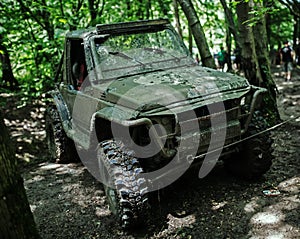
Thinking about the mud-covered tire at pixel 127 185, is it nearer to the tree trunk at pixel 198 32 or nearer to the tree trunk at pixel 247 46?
the tree trunk at pixel 198 32

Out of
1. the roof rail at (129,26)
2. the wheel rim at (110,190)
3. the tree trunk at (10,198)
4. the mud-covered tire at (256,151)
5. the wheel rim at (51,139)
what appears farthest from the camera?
the wheel rim at (51,139)

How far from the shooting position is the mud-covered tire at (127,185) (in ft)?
12.4

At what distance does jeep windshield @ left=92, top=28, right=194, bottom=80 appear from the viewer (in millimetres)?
4824

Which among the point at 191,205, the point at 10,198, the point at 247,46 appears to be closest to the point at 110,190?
the point at 191,205

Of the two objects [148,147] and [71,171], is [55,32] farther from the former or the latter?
[148,147]

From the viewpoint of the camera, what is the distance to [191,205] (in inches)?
173

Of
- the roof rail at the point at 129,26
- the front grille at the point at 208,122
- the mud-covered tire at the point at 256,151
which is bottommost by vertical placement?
the mud-covered tire at the point at 256,151

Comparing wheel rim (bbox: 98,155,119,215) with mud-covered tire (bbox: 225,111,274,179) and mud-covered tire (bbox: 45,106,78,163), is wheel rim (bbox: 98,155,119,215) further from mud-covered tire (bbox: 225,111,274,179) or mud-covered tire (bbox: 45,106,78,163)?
mud-covered tire (bbox: 45,106,78,163)

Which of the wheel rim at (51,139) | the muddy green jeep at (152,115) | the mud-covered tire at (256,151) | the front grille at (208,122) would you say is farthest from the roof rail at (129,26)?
the wheel rim at (51,139)

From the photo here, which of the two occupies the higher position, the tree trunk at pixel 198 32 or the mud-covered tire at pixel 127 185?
the tree trunk at pixel 198 32

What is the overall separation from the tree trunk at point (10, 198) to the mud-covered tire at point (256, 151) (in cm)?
291

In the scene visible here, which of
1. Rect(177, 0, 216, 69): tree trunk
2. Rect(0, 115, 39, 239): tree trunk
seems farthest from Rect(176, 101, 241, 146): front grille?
Rect(177, 0, 216, 69): tree trunk

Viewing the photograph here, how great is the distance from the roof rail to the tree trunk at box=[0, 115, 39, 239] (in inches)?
108

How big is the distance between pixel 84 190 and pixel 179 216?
170 centimetres
